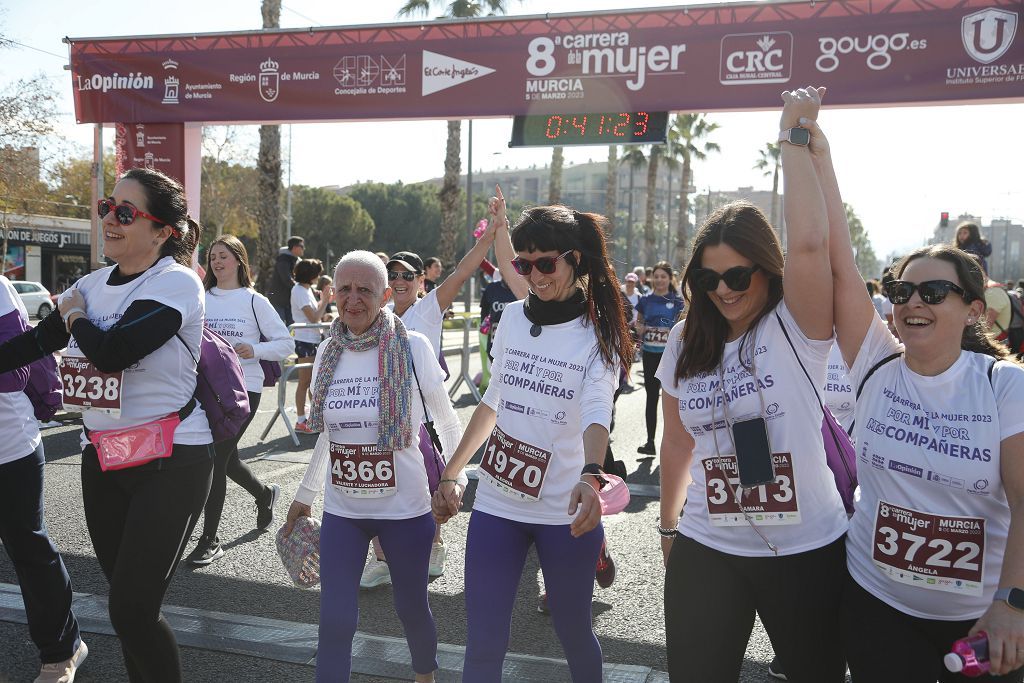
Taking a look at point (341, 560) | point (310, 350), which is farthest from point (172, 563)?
point (310, 350)

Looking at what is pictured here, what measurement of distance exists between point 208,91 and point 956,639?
488 inches

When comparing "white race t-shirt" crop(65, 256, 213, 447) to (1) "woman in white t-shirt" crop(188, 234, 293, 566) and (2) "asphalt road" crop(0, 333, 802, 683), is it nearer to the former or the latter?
(2) "asphalt road" crop(0, 333, 802, 683)

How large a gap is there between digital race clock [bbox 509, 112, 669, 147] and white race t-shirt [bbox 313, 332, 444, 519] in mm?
8137

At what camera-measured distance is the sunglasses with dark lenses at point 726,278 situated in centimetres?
256

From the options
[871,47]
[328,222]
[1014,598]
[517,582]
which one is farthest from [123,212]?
[328,222]

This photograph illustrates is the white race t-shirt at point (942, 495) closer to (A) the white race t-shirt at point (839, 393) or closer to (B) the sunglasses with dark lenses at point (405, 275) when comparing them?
(A) the white race t-shirt at point (839, 393)

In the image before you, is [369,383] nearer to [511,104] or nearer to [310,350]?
[310,350]

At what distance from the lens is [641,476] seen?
824 centimetres

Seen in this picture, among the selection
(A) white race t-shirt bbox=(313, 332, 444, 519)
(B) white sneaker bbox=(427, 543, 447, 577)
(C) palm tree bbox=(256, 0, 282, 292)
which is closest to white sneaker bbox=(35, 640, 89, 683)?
(A) white race t-shirt bbox=(313, 332, 444, 519)

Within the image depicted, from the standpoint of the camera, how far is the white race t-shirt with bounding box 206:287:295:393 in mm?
5988

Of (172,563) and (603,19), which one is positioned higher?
(603,19)

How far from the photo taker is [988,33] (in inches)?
382

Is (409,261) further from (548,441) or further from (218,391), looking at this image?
(548,441)

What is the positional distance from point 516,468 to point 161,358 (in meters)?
1.34
